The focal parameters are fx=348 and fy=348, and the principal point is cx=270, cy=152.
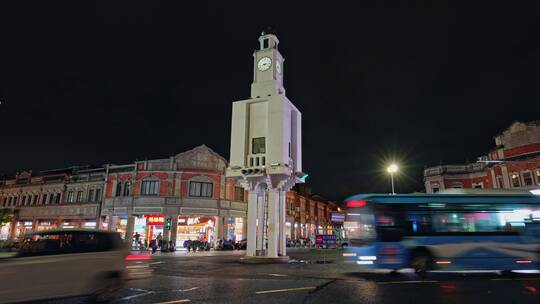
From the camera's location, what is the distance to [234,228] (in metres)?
44.8

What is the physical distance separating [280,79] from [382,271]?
1624cm

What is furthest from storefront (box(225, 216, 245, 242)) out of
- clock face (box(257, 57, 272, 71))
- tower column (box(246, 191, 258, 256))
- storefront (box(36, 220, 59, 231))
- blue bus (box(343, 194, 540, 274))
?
blue bus (box(343, 194, 540, 274))

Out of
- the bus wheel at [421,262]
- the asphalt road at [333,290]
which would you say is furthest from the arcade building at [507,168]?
the asphalt road at [333,290]

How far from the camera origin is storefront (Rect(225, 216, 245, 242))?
4378cm

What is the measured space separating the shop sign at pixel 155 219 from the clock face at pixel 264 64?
78.9 feet

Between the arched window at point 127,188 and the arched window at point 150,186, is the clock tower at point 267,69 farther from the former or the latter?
the arched window at point 127,188

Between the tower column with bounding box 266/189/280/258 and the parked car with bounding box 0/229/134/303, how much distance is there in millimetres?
13924

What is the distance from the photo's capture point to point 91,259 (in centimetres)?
859

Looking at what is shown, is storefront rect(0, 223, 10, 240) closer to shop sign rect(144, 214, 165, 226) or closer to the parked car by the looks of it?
shop sign rect(144, 214, 165, 226)

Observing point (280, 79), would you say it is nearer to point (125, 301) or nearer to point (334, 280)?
point (334, 280)

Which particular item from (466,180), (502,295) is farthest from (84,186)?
(466,180)

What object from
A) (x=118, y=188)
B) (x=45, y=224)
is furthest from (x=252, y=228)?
(x=45, y=224)

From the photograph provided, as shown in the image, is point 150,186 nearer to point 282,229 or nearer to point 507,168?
point 282,229

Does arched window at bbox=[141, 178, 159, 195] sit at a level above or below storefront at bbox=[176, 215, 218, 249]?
above
